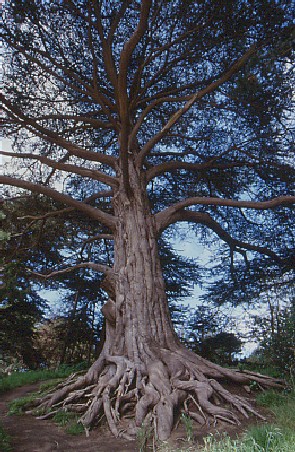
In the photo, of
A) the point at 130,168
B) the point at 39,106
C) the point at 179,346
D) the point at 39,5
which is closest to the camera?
the point at 179,346

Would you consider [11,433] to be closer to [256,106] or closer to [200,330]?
[256,106]

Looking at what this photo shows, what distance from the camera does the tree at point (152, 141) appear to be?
15.9 ft

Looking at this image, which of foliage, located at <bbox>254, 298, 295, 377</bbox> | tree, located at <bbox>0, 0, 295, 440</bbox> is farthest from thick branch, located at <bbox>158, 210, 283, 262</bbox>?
foliage, located at <bbox>254, 298, 295, 377</bbox>

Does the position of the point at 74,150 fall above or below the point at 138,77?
below

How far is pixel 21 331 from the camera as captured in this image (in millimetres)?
11133

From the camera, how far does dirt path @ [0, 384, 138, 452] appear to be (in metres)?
3.61

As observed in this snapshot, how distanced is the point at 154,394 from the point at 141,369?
0.54m

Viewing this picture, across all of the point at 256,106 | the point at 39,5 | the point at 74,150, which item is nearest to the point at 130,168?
the point at 74,150

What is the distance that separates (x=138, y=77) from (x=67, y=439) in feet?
19.2

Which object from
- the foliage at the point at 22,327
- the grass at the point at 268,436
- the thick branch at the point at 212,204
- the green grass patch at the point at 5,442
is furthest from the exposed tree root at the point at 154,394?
the foliage at the point at 22,327

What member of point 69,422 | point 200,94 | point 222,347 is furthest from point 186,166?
point 222,347

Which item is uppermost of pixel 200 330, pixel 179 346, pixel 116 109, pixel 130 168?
pixel 116 109

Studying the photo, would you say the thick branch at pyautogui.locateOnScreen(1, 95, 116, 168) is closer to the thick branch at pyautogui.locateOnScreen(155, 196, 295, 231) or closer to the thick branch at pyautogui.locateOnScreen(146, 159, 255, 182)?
the thick branch at pyautogui.locateOnScreen(146, 159, 255, 182)

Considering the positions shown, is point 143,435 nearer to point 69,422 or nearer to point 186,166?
point 69,422
